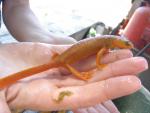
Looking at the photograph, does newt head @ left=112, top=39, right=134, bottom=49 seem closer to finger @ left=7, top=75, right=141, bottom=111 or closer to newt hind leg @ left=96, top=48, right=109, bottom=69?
newt hind leg @ left=96, top=48, right=109, bottom=69

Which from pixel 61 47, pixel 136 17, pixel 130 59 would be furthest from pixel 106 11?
pixel 130 59

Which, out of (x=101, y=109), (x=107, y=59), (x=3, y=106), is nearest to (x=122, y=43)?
(x=107, y=59)

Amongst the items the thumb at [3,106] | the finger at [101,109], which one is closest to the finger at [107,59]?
the finger at [101,109]

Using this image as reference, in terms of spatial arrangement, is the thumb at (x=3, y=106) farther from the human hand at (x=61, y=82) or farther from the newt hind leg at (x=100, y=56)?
the newt hind leg at (x=100, y=56)

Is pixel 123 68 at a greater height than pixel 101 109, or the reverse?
pixel 123 68

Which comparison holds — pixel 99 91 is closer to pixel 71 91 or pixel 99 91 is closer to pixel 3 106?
pixel 71 91

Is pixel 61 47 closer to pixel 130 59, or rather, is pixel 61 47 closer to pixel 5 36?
pixel 130 59
